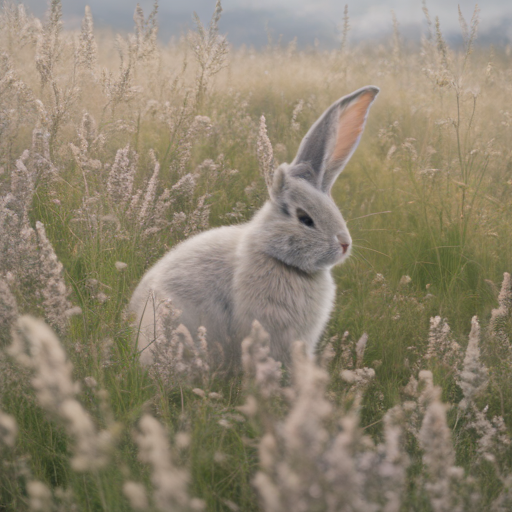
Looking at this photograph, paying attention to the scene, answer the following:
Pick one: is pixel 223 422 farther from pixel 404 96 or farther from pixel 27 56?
pixel 404 96

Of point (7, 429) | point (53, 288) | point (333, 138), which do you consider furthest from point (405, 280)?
point (7, 429)

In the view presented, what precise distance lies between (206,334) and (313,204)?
888 mm

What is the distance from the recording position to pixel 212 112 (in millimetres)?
5016

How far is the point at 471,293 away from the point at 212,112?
9.64 feet

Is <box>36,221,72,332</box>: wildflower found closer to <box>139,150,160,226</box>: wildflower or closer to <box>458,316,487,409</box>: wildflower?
<box>139,150,160,226</box>: wildflower

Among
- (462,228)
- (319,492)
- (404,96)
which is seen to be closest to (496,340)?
(462,228)

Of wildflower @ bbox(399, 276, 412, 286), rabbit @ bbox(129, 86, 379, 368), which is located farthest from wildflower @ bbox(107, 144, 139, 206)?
wildflower @ bbox(399, 276, 412, 286)

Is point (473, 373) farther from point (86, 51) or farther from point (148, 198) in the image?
point (86, 51)

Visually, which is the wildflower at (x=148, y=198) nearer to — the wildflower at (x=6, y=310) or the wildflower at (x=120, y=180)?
the wildflower at (x=120, y=180)

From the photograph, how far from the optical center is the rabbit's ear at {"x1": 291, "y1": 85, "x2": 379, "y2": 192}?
296 centimetres

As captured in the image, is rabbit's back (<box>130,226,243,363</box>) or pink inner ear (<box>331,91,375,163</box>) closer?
rabbit's back (<box>130,226,243,363</box>)

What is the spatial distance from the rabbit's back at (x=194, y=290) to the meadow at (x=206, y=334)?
0.12m

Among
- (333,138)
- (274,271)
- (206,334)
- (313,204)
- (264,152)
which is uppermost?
(333,138)

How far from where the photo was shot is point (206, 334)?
264 cm
